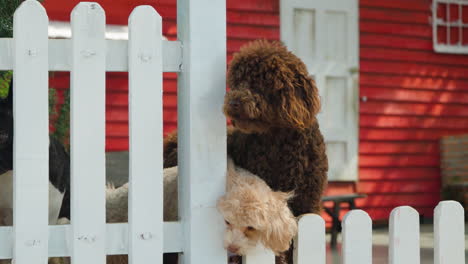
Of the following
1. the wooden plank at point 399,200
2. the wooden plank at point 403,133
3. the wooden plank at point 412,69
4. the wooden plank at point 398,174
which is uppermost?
the wooden plank at point 412,69

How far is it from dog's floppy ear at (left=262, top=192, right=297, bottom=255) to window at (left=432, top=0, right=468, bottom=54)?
6713mm

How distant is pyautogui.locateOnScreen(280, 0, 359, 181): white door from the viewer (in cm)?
712

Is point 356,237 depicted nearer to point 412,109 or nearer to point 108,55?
point 108,55

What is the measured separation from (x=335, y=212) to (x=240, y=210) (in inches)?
192

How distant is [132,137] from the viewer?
5.94ft

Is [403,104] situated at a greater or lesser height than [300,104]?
greater

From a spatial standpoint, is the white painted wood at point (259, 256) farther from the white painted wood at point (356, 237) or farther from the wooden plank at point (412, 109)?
the wooden plank at point (412, 109)

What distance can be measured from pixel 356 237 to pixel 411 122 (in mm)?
6177

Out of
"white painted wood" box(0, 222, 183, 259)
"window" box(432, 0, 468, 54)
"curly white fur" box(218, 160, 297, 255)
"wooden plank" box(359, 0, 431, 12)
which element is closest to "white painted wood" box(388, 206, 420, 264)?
"curly white fur" box(218, 160, 297, 255)

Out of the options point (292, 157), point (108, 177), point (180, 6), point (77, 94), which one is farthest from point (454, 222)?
point (108, 177)

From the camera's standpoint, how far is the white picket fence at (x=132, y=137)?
1.75 m

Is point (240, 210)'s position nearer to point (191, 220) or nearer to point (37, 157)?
point (191, 220)

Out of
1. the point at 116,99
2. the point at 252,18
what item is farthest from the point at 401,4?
the point at 116,99

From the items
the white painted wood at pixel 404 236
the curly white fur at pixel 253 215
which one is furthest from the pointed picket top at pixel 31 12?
the white painted wood at pixel 404 236
